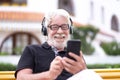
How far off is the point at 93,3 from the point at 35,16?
37.1 ft

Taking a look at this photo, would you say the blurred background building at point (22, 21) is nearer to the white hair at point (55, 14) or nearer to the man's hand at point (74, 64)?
the white hair at point (55, 14)

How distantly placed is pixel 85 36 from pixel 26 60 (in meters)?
21.7

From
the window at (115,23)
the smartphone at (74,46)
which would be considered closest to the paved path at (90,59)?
the smartphone at (74,46)

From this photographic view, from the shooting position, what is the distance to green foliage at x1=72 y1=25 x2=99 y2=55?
2399 centimetres

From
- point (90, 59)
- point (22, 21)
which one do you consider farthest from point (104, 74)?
point (22, 21)

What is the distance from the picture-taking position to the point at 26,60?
3.43 metres

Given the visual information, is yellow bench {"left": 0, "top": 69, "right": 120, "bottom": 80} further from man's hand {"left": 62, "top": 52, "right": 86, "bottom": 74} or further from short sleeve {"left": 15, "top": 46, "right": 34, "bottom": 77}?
man's hand {"left": 62, "top": 52, "right": 86, "bottom": 74}

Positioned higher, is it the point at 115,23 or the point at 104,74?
the point at 104,74

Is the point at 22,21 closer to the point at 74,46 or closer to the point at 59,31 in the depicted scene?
the point at 59,31

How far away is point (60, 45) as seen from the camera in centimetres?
343

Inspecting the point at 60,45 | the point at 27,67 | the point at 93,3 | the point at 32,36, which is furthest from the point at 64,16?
the point at 93,3

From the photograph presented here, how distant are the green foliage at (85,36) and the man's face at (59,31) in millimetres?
20135

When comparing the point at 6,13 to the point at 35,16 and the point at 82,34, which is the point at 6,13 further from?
the point at 82,34

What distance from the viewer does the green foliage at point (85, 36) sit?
23994 millimetres
